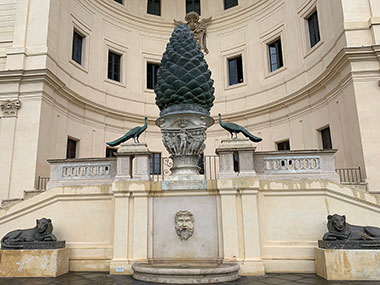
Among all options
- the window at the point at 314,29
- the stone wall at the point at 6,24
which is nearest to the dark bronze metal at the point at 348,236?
the window at the point at 314,29

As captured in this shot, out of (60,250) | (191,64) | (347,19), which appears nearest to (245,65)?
(347,19)

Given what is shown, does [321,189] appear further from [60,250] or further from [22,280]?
[22,280]

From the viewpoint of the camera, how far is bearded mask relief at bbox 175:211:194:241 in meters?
7.28

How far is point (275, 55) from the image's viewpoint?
19.0 m

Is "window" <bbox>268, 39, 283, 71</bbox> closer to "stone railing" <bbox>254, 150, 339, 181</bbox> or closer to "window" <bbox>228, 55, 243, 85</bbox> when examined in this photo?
"window" <bbox>228, 55, 243, 85</bbox>

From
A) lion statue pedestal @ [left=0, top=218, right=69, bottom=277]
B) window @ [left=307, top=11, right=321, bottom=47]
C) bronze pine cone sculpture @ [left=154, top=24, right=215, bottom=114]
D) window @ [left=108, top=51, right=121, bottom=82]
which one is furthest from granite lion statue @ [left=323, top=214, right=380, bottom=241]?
window @ [left=108, top=51, right=121, bottom=82]

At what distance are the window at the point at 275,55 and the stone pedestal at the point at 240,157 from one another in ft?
41.1

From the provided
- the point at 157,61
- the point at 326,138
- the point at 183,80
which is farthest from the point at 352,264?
the point at 157,61

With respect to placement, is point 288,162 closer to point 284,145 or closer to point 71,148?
point 284,145

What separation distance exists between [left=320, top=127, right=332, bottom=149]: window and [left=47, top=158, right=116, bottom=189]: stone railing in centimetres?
1106

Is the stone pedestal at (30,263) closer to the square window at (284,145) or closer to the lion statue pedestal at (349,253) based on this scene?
the lion statue pedestal at (349,253)

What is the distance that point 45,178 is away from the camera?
13.3m

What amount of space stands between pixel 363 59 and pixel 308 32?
4.88m

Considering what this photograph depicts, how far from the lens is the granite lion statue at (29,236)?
23.6 feet
